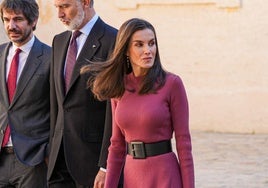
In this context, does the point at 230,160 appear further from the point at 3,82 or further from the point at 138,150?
the point at 138,150

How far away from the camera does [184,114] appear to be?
488cm

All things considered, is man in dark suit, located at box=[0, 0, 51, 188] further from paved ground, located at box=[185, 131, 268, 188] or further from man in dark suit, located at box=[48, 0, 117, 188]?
paved ground, located at box=[185, 131, 268, 188]

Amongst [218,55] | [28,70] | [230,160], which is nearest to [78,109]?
[28,70]

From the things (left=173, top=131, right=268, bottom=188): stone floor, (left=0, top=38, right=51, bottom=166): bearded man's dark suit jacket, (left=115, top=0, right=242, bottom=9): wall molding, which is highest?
(left=0, top=38, right=51, bottom=166): bearded man's dark suit jacket

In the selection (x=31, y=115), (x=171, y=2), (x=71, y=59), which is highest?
(x=71, y=59)

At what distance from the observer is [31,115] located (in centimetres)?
614

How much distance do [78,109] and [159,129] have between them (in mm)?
856

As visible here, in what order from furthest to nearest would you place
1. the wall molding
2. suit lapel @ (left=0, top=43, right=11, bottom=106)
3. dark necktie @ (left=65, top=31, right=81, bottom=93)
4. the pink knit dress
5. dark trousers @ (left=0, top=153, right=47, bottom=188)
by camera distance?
1. the wall molding
2. suit lapel @ (left=0, top=43, right=11, bottom=106)
3. dark trousers @ (left=0, top=153, right=47, bottom=188)
4. dark necktie @ (left=65, top=31, right=81, bottom=93)
5. the pink knit dress

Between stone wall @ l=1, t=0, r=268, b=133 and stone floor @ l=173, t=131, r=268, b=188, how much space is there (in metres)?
0.33

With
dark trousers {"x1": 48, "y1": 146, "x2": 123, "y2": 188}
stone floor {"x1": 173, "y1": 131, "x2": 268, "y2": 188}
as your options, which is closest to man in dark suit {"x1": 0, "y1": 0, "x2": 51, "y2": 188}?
dark trousers {"x1": 48, "y1": 146, "x2": 123, "y2": 188}

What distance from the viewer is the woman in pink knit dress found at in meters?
4.86

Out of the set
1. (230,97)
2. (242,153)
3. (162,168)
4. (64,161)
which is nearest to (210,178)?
(242,153)

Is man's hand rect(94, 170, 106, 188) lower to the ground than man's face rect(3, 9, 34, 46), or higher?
lower

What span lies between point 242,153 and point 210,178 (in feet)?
7.75
